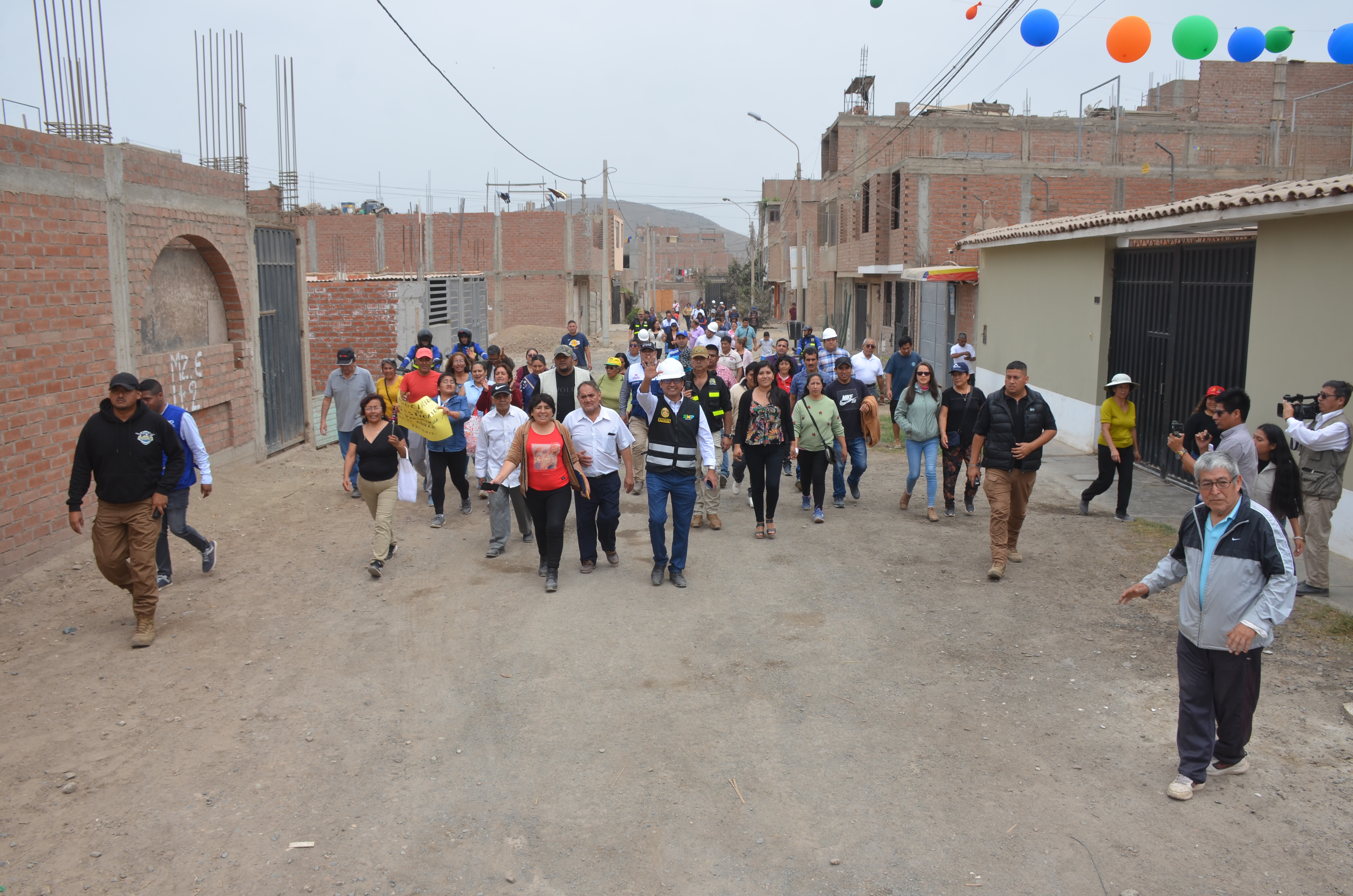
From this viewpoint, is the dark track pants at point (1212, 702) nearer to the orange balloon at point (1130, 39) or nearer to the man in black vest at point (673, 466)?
the man in black vest at point (673, 466)

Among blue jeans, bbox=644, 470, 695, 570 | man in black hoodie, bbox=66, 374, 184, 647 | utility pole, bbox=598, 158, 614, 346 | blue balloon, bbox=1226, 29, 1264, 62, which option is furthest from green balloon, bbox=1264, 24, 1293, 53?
utility pole, bbox=598, 158, 614, 346

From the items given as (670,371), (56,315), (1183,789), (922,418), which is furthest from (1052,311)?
(56,315)

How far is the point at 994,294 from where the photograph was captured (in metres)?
18.7

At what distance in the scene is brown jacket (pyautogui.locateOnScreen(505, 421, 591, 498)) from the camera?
8.04 m

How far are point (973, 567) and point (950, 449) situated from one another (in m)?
1.92

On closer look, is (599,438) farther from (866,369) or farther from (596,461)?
(866,369)

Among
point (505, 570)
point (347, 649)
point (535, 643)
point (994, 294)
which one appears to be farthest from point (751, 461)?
point (994, 294)

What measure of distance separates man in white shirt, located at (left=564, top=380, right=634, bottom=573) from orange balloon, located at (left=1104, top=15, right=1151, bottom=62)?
7143 millimetres

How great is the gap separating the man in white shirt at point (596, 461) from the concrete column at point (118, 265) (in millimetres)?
5055

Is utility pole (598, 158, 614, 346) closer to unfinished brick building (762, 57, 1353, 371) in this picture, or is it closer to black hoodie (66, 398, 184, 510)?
unfinished brick building (762, 57, 1353, 371)

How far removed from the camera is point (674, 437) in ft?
26.6

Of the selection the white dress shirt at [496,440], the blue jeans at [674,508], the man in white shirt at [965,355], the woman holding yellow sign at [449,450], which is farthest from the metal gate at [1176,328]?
the woman holding yellow sign at [449,450]

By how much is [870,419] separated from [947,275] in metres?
11.8

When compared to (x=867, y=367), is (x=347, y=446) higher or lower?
lower
